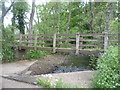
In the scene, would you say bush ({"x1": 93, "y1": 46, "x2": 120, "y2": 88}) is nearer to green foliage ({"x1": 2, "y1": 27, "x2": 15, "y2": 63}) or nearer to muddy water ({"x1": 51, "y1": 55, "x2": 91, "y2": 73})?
muddy water ({"x1": 51, "y1": 55, "x2": 91, "y2": 73})

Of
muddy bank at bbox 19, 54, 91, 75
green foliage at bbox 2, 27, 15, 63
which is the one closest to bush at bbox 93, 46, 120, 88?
muddy bank at bbox 19, 54, 91, 75

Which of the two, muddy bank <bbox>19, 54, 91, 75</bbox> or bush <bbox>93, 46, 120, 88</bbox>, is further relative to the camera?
muddy bank <bbox>19, 54, 91, 75</bbox>

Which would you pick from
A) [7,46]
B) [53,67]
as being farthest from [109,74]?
[7,46]

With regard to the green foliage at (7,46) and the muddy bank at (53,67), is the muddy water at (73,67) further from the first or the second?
the green foliage at (7,46)

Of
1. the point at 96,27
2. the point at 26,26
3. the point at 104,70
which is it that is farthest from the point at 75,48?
the point at 26,26

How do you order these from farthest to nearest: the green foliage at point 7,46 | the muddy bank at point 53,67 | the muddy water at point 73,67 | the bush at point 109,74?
1. the green foliage at point 7,46
2. the muddy water at point 73,67
3. the muddy bank at point 53,67
4. the bush at point 109,74

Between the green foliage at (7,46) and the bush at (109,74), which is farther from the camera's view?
the green foliage at (7,46)

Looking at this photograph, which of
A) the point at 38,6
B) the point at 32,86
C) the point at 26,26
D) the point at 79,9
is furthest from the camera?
the point at 26,26

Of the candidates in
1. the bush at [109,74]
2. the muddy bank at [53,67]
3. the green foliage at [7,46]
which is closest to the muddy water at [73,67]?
the muddy bank at [53,67]

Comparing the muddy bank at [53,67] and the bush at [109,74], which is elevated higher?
the bush at [109,74]

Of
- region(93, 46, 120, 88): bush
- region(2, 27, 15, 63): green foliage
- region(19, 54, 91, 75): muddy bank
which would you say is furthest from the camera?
region(2, 27, 15, 63): green foliage

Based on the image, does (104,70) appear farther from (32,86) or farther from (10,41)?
(10,41)

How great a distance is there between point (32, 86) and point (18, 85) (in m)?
0.41

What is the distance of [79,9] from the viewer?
1477 cm
